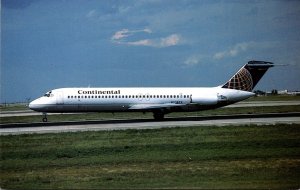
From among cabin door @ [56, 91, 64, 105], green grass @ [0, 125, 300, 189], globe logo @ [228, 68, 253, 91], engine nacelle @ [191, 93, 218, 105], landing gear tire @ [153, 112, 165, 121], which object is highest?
globe logo @ [228, 68, 253, 91]

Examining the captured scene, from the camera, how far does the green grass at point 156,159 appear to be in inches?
618

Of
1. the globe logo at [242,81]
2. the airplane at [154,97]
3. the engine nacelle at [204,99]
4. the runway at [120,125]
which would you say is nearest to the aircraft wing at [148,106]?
the airplane at [154,97]

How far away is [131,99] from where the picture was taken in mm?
40781

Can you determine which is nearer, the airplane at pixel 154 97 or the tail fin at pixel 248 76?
the airplane at pixel 154 97

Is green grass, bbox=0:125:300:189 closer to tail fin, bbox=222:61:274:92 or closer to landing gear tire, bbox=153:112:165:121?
landing gear tire, bbox=153:112:165:121

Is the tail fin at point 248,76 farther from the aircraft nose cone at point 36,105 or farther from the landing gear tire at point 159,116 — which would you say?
the aircraft nose cone at point 36,105

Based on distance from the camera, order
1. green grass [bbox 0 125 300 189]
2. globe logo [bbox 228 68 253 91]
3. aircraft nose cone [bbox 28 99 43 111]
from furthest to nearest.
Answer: globe logo [bbox 228 68 253 91] → aircraft nose cone [bbox 28 99 43 111] → green grass [bbox 0 125 300 189]

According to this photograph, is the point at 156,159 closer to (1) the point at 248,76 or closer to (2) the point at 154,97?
(2) the point at 154,97

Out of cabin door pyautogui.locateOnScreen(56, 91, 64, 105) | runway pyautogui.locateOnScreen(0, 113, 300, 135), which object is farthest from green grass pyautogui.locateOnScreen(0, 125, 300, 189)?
cabin door pyautogui.locateOnScreen(56, 91, 64, 105)

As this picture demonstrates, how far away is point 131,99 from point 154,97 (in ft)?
7.63

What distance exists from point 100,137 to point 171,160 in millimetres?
8423

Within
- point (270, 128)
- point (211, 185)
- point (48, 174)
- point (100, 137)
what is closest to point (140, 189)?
point (211, 185)

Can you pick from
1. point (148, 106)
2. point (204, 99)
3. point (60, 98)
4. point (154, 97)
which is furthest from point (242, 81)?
point (60, 98)

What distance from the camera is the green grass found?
15.7 m
